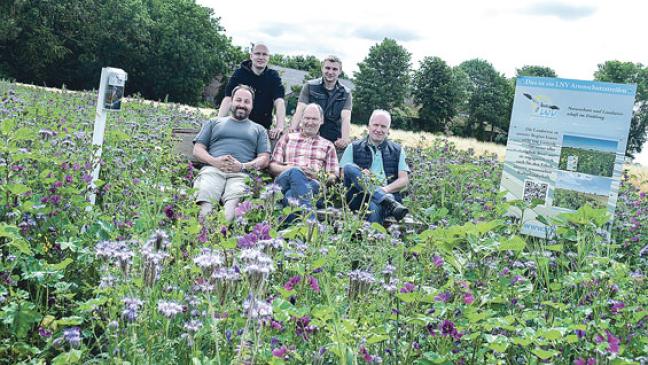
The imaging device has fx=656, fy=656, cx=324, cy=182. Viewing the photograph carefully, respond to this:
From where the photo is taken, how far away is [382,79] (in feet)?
203

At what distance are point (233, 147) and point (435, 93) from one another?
2247 inches

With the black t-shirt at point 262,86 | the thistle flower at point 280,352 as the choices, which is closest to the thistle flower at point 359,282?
the thistle flower at point 280,352

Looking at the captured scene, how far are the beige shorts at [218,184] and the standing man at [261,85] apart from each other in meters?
1.09

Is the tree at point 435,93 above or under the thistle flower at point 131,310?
above

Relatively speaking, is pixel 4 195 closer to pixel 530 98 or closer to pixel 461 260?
pixel 461 260

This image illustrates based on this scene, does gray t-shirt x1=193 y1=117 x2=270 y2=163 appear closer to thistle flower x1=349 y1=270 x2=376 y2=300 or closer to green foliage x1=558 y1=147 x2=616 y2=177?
green foliage x1=558 y1=147 x2=616 y2=177

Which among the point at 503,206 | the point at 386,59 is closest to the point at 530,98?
the point at 503,206

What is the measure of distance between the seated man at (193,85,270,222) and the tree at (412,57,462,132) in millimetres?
55593

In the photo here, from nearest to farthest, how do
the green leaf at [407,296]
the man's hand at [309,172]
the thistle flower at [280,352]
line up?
the thistle flower at [280,352], the green leaf at [407,296], the man's hand at [309,172]

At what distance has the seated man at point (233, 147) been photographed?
6047 mm

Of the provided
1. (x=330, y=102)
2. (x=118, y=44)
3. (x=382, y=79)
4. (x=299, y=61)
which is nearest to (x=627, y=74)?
(x=382, y=79)

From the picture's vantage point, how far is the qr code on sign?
5.45 metres

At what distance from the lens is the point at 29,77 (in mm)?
39656

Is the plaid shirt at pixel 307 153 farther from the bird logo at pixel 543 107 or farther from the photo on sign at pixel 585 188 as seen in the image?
the photo on sign at pixel 585 188
